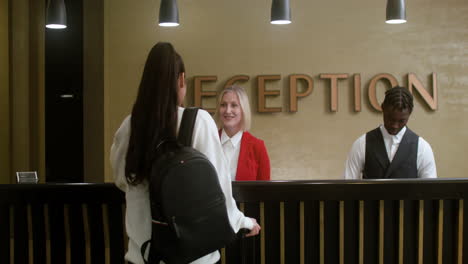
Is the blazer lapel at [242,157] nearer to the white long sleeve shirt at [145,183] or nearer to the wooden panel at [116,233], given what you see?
the wooden panel at [116,233]

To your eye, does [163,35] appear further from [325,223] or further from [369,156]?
[325,223]

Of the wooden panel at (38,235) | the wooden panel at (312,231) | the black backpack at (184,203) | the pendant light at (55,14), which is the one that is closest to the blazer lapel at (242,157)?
the wooden panel at (312,231)

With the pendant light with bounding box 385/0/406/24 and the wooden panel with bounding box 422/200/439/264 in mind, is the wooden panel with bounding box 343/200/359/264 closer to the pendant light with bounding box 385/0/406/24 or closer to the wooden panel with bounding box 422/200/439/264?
the wooden panel with bounding box 422/200/439/264

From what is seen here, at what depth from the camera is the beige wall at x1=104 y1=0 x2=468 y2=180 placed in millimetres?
6508

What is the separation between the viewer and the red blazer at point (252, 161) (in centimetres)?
389

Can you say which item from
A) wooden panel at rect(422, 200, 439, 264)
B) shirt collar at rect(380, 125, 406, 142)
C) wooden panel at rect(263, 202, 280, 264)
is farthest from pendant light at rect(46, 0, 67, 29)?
wooden panel at rect(422, 200, 439, 264)

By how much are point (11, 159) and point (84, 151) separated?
930 millimetres

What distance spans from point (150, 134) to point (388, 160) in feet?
7.32

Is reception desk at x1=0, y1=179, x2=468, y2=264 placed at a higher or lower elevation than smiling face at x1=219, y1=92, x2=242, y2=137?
lower

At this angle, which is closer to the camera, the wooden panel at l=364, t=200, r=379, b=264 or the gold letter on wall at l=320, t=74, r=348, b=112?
the wooden panel at l=364, t=200, r=379, b=264

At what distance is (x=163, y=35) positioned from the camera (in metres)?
6.70

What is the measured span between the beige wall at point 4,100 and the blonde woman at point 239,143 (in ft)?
8.71

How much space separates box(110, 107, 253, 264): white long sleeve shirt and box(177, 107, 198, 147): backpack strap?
0.07ft

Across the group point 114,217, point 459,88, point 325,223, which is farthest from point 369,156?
point 459,88
